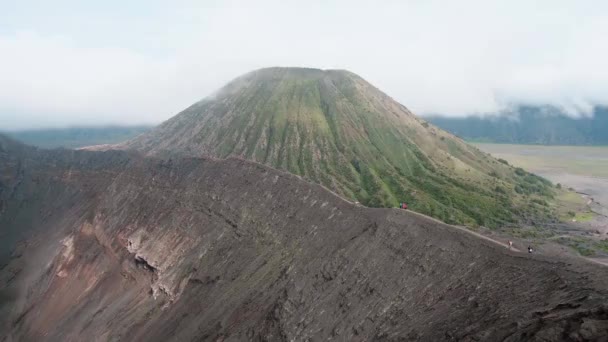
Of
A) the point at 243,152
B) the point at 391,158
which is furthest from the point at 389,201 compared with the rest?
the point at 243,152

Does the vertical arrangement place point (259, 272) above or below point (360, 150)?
below

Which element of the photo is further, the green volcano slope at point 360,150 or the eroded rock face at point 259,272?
the green volcano slope at point 360,150

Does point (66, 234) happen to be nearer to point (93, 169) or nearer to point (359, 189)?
point (93, 169)

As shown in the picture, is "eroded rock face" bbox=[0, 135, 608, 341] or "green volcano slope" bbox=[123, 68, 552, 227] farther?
"green volcano slope" bbox=[123, 68, 552, 227]

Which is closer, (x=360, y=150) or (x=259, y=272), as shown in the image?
(x=259, y=272)
